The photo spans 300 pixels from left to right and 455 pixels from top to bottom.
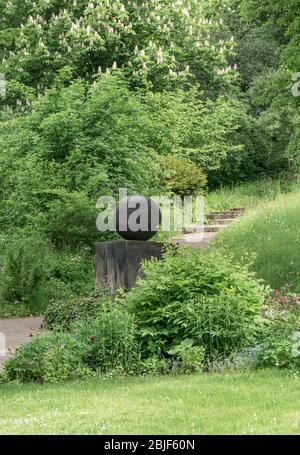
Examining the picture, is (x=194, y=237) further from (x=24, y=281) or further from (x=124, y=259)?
(x=124, y=259)

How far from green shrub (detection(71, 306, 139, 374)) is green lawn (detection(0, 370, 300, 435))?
0.46 m

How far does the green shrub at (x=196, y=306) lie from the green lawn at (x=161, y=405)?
2.90 feet

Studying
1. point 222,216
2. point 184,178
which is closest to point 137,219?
point 222,216

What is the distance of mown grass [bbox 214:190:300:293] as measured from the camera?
1505cm

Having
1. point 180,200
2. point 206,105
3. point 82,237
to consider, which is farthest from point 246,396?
point 206,105

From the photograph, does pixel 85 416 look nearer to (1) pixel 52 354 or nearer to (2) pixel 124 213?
(1) pixel 52 354

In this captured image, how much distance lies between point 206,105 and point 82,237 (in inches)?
496

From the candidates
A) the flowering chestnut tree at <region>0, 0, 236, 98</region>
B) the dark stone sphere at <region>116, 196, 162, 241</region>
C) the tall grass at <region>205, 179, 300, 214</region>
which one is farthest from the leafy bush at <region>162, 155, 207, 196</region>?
the dark stone sphere at <region>116, 196, 162, 241</region>

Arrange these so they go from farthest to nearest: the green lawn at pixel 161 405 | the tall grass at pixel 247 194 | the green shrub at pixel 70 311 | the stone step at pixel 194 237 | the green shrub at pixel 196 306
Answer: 1. the tall grass at pixel 247 194
2. the stone step at pixel 194 237
3. the green shrub at pixel 70 311
4. the green shrub at pixel 196 306
5. the green lawn at pixel 161 405

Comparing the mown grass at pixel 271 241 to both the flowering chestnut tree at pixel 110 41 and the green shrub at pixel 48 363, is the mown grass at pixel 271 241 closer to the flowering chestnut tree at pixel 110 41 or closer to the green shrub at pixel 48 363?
the green shrub at pixel 48 363

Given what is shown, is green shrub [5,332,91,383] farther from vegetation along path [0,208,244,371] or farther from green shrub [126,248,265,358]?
green shrub [126,248,265,358]

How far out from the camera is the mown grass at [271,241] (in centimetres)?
1505

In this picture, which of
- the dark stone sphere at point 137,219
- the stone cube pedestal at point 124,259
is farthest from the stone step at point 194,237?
the stone cube pedestal at point 124,259
